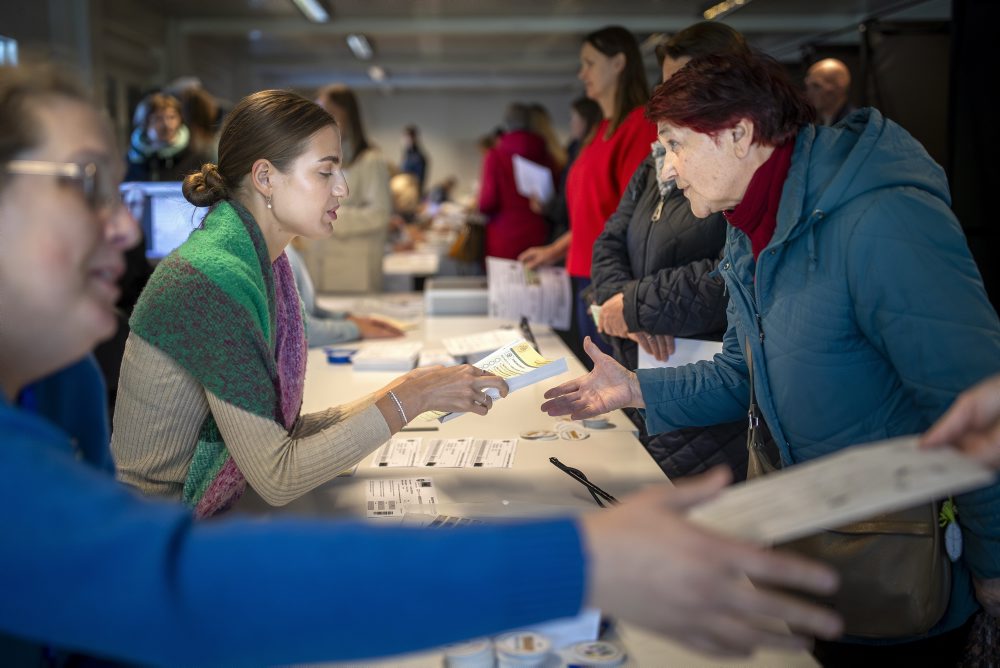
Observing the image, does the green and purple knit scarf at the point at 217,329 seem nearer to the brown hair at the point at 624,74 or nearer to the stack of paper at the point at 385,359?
the stack of paper at the point at 385,359

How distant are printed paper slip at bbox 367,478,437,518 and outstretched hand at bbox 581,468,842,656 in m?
1.00

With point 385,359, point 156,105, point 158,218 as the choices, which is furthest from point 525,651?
point 156,105

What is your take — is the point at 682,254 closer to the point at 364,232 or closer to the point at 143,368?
the point at 143,368

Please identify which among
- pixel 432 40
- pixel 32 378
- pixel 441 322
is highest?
pixel 432 40

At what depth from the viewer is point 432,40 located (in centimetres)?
1364

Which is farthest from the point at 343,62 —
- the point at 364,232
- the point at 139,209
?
the point at 139,209

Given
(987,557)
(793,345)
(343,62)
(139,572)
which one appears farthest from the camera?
(343,62)

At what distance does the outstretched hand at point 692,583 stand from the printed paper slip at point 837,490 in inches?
1.2

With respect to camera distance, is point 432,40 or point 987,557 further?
point 432,40

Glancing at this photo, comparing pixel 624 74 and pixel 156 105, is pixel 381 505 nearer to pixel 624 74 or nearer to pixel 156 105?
pixel 624 74

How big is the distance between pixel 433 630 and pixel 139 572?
0.23 m

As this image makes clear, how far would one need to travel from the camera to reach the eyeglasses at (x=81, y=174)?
785 mm

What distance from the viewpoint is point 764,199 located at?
163 centimetres

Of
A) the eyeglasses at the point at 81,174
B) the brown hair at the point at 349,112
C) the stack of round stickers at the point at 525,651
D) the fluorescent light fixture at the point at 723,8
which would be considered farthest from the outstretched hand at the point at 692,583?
the fluorescent light fixture at the point at 723,8
